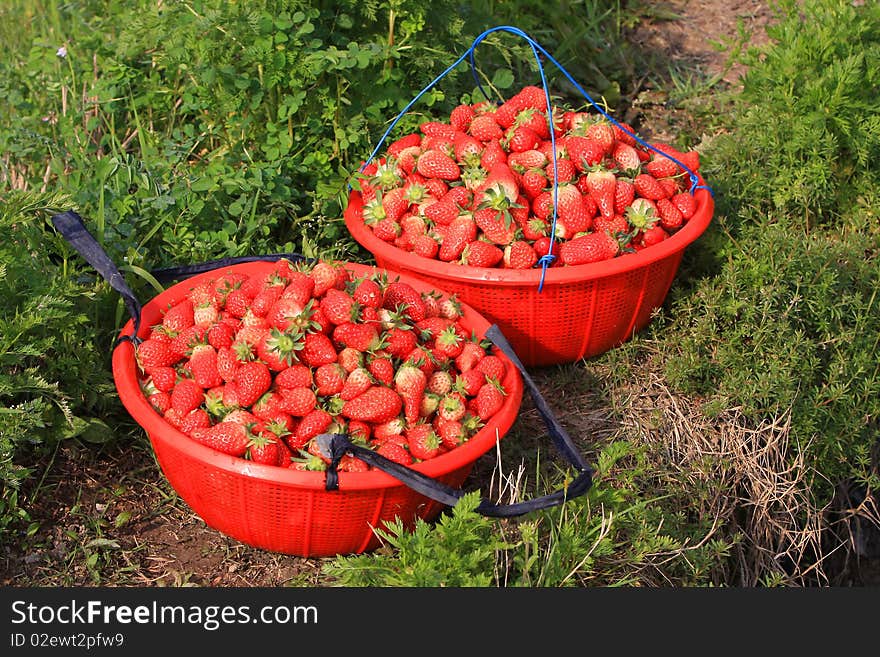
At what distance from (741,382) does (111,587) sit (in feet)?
7.06

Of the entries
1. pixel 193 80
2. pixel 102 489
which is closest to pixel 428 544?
pixel 102 489

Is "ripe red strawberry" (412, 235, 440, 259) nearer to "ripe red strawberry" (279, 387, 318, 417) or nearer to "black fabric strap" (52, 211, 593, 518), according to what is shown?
"black fabric strap" (52, 211, 593, 518)

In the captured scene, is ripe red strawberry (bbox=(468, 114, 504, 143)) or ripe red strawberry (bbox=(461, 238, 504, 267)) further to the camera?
ripe red strawberry (bbox=(468, 114, 504, 143))

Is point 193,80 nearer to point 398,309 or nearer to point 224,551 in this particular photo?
point 398,309

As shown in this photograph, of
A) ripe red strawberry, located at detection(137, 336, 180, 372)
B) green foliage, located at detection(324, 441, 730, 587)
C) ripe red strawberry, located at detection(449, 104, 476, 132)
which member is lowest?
green foliage, located at detection(324, 441, 730, 587)

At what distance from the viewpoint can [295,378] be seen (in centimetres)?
273

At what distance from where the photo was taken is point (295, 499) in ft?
8.76

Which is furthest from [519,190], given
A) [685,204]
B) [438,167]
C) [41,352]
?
[41,352]

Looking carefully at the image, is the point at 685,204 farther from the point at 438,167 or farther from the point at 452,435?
the point at 452,435

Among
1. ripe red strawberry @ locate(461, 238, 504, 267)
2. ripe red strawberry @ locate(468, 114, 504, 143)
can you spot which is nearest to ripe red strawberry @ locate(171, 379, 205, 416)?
ripe red strawberry @ locate(461, 238, 504, 267)

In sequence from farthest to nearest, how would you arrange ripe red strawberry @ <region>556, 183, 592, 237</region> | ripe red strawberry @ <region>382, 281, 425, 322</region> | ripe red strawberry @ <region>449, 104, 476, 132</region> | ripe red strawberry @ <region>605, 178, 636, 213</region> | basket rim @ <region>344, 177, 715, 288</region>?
ripe red strawberry @ <region>449, 104, 476, 132</region> → ripe red strawberry @ <region>605, 178, 636, 213</region> → ripe red strawberry @ <region>556, 183, 592, 237</region> → basket rim @ <region>344, 177, 715, 288</region> → ripe red strawberry @ <region>382, 281, 425, 322</region>

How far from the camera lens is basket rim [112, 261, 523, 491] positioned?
258 centimetres

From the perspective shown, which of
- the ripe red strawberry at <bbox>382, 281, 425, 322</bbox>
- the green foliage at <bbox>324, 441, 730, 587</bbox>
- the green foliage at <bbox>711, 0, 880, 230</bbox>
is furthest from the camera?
the green foliage at <bbox>711, 0, 880, 230</bbox>

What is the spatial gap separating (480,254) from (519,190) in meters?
0.30
